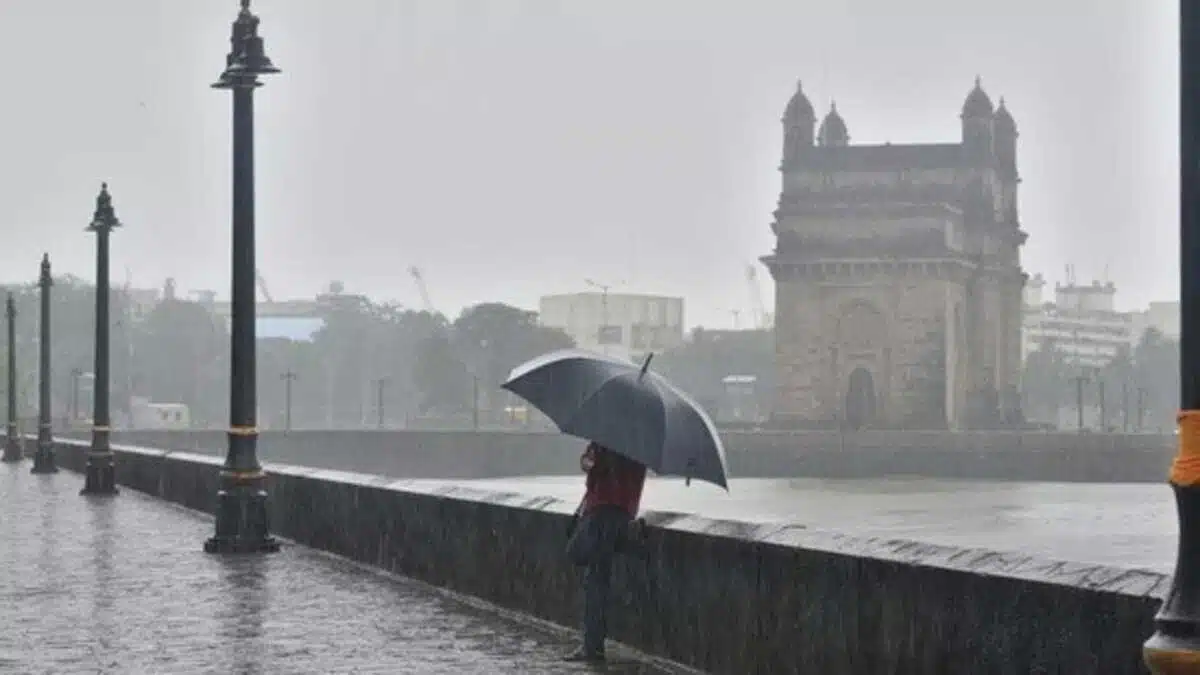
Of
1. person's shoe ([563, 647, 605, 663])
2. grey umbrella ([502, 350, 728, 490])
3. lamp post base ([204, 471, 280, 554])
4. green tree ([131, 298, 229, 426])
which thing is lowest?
person's shoe ([563, 647, 605, 663])

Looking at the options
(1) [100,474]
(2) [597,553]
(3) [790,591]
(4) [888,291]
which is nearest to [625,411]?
(2) [597,553]

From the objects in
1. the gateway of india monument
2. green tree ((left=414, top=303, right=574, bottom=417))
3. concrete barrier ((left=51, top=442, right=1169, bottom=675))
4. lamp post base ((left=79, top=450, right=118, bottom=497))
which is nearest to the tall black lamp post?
lamp post base ((left=79, top=450, right=118, bottom=497))

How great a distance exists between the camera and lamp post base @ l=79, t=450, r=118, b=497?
34.4 meters

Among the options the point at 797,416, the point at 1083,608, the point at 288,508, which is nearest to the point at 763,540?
the point at 1083,608

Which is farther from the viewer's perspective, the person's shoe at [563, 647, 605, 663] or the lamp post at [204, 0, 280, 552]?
the lamp post at [204, 0, 280, 552]

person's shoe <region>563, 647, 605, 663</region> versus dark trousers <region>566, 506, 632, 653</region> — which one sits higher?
dark trousers <region>566, 506, 632, 653</region>

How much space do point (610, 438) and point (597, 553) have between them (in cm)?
79

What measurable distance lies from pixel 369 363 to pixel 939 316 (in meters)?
76.6

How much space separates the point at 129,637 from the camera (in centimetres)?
1344

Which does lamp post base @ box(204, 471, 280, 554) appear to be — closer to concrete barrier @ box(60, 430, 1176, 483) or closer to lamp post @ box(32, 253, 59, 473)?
lamp post @ box(32, 253, 59, 473)

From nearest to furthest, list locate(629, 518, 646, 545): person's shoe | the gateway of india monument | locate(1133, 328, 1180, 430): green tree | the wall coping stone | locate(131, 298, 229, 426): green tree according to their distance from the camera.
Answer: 1. the wall coping stone
2. locate(629, 518, 646, 545): person's shoe
3. the gateway of india monument
4. locate(131, 298, 229, 426): green tree
5. locate(1133, 328, 1180, 430): green tree

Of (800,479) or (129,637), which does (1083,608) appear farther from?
(800,479)

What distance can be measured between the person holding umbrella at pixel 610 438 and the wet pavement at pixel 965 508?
62.1 m

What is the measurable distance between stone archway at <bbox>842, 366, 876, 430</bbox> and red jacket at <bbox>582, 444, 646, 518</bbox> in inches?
4726
